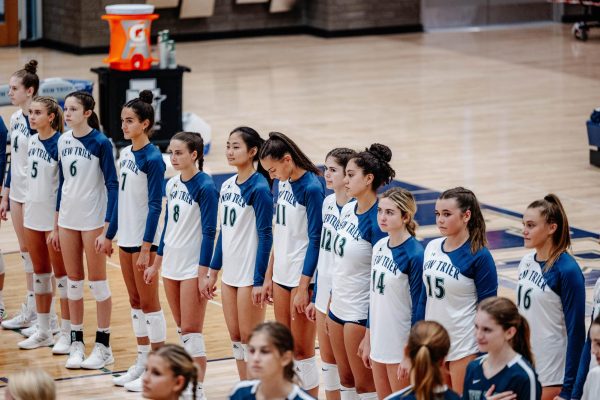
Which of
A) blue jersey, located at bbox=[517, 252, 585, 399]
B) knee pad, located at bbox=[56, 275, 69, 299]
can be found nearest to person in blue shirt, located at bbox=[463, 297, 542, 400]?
blue jersey, located at bbox=[517, 252, 585, 399]

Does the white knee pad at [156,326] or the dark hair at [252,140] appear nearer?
the dark hair at [252,140]

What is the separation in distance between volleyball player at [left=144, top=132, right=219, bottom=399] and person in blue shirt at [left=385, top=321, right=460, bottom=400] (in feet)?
8.19

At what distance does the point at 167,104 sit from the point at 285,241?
802 cm

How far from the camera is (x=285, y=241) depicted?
271 inches

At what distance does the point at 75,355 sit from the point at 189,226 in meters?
1.43

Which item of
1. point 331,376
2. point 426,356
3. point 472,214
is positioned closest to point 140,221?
point 331,376

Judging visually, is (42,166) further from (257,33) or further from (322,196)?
(257,33)

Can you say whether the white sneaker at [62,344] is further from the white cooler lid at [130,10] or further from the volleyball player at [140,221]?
the white cooler lid at [130,10]

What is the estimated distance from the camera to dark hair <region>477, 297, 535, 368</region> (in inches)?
201

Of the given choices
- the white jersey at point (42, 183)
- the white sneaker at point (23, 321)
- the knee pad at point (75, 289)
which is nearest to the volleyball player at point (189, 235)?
the knee pad at point (75, 289)

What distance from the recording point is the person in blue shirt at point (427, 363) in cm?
468

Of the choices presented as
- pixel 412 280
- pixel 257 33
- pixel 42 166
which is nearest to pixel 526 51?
pixel 257 33

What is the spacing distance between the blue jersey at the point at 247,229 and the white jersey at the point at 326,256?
1.24 feet

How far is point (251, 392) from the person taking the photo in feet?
15.7
